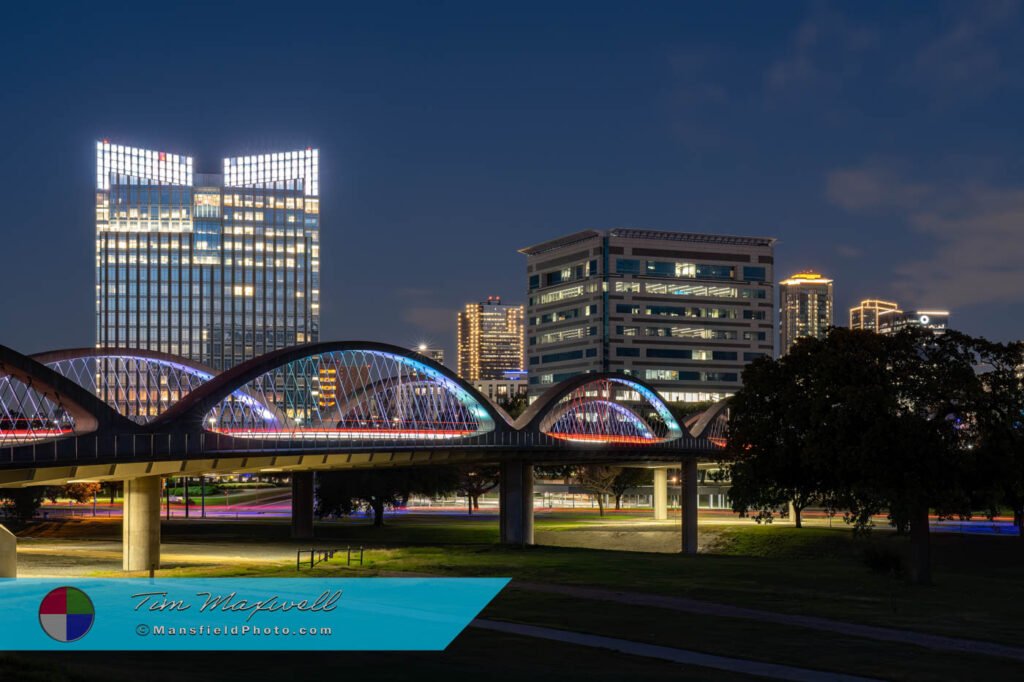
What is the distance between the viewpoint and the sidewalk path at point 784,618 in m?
30.1

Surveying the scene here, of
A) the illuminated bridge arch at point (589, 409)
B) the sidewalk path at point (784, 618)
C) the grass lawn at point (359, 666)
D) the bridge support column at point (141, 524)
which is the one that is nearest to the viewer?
the grass lawn at point (359, 666)

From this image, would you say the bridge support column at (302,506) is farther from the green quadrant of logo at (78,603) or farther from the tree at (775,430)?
the green quadrant of logo at (78,603)

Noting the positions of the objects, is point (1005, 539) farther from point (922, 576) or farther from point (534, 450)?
point (922, 576)

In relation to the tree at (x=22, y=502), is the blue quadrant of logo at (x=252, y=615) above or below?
above

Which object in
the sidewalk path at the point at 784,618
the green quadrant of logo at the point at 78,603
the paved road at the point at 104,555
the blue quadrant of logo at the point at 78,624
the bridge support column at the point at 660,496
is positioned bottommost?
the bridge support column at the point at 660,496

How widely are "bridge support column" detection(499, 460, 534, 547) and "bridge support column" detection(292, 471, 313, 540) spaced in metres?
14.2

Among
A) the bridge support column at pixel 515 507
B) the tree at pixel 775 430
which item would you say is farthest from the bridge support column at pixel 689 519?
the tree at pixel 775 430

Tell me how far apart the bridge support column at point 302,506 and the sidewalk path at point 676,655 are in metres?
57.2

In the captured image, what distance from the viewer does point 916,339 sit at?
162 feet

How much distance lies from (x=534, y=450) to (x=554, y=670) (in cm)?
6624

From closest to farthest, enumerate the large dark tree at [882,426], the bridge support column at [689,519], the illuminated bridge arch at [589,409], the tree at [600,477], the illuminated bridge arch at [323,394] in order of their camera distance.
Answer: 1. the large dark tree at [882,426]
2. the illuminated bridge arch at [323,394]
3. the illuminated bridge arch at [589,409]
4. the bridge support column at [689,519]
5. the tree at [600,477]

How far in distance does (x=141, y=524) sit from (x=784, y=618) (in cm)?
3550

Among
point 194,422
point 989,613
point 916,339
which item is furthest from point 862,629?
point 194,422

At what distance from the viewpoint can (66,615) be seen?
31.2 m
